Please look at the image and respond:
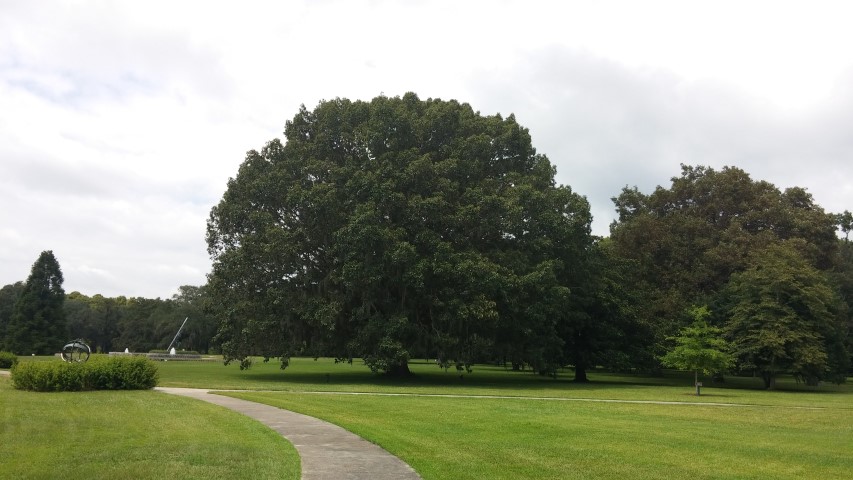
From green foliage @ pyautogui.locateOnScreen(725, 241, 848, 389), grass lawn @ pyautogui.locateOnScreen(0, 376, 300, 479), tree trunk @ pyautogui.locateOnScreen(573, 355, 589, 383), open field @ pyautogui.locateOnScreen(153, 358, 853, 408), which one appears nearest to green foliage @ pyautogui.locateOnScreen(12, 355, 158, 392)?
grass lawn @ pyautogui.locateOnScreen(0, 376, 300, 479)

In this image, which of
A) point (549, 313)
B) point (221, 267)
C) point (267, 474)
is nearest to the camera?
point (267, 474)

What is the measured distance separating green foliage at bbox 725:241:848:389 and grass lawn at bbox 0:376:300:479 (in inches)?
1310

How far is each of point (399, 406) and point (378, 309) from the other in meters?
16.6

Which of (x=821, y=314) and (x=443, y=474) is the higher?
(x=821, y=314)

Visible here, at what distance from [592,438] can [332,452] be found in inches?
226

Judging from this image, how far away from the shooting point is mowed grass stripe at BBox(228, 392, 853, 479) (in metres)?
9.79

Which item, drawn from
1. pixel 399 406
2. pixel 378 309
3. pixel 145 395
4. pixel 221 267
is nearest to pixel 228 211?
pixel 221 267

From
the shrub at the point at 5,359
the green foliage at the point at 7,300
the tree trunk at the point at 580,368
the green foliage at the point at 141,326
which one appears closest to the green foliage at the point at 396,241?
the tree trunk at the point at 580,368

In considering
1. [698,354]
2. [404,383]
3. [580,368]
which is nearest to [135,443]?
[404,383]

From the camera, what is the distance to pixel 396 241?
1259 inches

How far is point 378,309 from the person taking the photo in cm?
3581

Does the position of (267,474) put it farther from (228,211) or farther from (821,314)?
(821,314)

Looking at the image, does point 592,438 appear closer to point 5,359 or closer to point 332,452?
point 332,452

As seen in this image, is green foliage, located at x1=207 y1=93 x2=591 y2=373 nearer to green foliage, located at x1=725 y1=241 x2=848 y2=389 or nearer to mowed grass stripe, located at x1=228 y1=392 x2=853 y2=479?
green foliage, located at x1=725 y1=241 x2=848 y2=389
